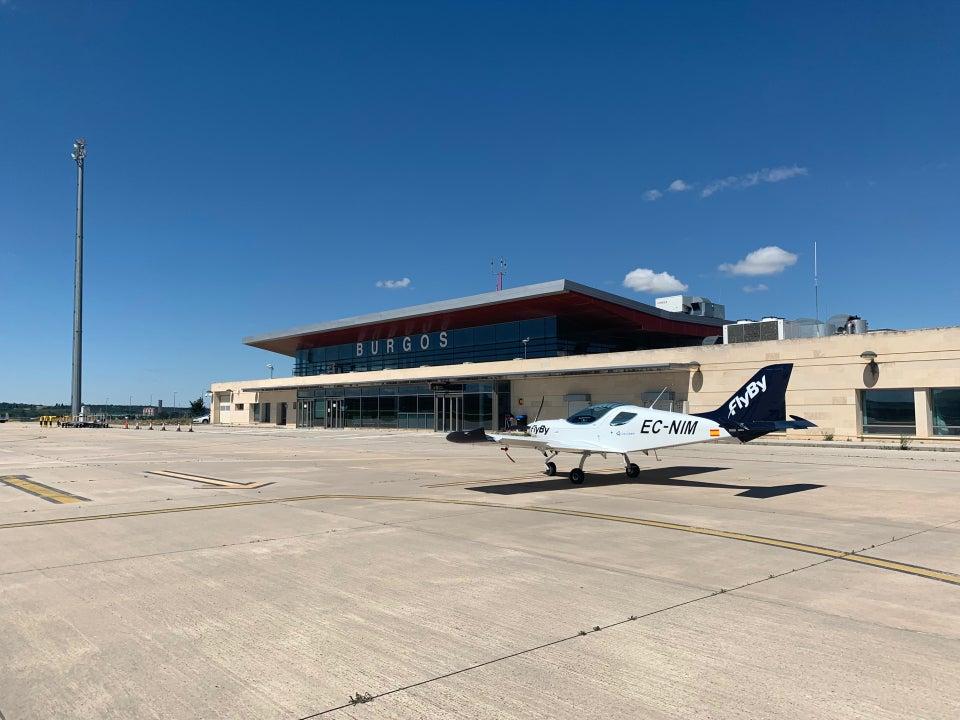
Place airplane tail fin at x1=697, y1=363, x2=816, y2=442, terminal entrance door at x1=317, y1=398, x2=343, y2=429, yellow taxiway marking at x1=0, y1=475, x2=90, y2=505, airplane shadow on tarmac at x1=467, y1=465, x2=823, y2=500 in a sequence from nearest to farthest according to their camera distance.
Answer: yellow taxiway marking at x1=0, y1=475, x2=90, y2=505 < airplane shadow on tarmac at x1=467, y1=465, x2=823, y2=500 < airplane tail fin at x1=697, y1=363, x2=816, y2=442 < terminal entrance door at x1=317, y1=398, x2=343, y2=429

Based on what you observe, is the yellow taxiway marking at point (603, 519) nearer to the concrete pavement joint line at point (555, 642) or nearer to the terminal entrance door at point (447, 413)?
the concrete pavement joint line at point (555, 642)

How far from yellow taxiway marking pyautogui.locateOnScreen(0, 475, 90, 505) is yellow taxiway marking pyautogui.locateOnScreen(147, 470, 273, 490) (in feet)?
10.1

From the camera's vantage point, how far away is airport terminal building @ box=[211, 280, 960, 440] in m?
30.2

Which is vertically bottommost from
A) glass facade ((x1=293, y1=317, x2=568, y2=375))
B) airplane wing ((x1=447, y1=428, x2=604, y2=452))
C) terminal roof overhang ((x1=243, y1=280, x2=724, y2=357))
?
airplane wing ((x1=447, y1=428, x2=604, y2=452))

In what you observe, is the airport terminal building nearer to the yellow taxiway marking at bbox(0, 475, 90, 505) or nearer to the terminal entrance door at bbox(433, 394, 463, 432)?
the terminal entrance door at bbox(433, 394, 463, 432)

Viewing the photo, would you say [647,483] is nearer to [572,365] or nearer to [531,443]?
[531,443]

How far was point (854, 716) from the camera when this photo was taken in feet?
12.9

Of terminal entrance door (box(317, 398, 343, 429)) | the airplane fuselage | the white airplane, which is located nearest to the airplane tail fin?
the white airplane

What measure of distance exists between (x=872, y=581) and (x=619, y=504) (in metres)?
6.04

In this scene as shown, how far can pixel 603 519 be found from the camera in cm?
1111

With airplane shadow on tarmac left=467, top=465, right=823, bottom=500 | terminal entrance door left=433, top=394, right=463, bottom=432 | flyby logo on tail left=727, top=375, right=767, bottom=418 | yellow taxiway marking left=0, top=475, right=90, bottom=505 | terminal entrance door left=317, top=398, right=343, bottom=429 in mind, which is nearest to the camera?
yellow taxiway marking left=0, top=475, right=90, bottom=505

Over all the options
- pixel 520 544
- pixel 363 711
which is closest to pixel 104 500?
pixel 520 544

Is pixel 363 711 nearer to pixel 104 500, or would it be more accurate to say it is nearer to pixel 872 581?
pixel 872 581

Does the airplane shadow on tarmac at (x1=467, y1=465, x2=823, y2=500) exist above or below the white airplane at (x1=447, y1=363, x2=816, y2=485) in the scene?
below
